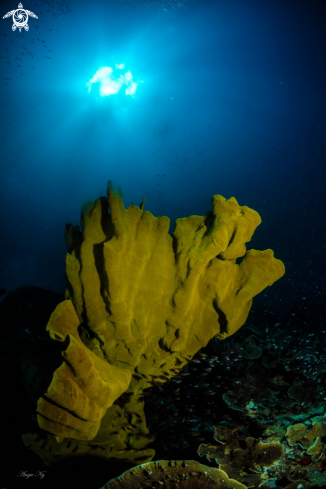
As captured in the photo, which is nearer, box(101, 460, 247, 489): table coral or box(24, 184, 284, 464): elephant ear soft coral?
box(101, 460, 247, 489): table coral

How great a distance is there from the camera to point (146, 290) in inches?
109

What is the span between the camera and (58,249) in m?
61.8

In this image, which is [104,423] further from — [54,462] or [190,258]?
[190,258]

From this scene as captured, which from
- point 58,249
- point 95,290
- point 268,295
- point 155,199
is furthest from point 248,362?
point 155,199

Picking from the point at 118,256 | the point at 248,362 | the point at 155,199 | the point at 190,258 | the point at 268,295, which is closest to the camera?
the point at 118,256

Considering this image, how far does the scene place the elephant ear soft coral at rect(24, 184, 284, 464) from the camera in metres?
2.63

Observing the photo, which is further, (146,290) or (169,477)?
(146,290)

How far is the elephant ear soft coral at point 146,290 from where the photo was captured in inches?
104

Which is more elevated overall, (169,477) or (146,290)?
(146,290)

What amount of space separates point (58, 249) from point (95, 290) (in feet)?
211

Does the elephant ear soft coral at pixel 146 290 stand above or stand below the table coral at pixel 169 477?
above

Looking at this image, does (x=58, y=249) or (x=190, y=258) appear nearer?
(x=190, y=258)

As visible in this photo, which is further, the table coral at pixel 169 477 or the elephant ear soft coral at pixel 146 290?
the elephant ear soft coral at pixel 146 290

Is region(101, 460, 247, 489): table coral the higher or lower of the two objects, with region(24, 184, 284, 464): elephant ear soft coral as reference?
lower
